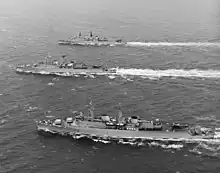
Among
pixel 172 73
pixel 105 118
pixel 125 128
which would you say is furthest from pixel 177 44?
pixel 125 128

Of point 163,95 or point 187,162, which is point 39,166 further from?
point 163,95

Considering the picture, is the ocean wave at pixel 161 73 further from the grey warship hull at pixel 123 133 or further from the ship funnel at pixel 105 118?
the grey warship hull at pixel 123 133

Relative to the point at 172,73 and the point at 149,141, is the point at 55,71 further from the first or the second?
the point at 149,141

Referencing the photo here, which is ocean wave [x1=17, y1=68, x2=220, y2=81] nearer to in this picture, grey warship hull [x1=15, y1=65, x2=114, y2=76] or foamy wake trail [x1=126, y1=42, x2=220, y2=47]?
grey warship hull [x1=15, y1=65, x2=114, y2=76]

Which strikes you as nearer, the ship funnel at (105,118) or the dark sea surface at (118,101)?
the dark sea surface at (118,101)

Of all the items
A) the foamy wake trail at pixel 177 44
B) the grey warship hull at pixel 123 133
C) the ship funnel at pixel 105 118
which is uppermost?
the foamy wake trail at pixel 177 44

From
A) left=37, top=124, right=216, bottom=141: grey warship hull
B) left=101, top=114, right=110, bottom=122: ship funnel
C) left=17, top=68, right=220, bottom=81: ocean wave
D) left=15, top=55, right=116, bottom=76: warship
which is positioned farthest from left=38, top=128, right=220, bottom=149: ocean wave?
left=15, top=55, right=116, bottom=76: warship

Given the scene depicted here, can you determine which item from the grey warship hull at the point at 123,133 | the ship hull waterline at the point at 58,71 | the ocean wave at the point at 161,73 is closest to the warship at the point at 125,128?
the grey warship hull at the point at 123,133

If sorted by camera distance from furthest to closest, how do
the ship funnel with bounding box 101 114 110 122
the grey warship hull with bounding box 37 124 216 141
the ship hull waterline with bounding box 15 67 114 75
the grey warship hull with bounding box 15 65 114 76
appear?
the grey warship hull with bounding box 15 65 114 76, the ship hull waterline with bounding box 15 67 114 75, the ship funnel with bounding box 101 114 110 122, the grey warship hull with bounding box 37 124 216 141

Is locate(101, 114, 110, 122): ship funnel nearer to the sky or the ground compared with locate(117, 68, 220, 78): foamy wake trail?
nearer to the ground
